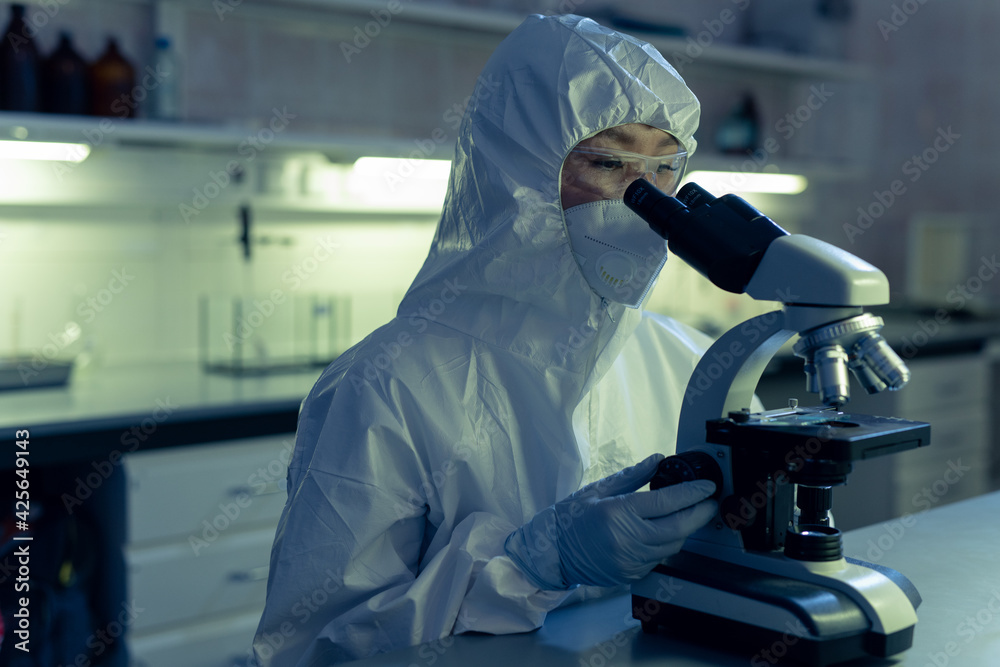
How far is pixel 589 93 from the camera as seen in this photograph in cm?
122

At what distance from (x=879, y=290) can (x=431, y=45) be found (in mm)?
2743

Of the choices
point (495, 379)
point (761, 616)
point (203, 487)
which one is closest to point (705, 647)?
point (761, 616)

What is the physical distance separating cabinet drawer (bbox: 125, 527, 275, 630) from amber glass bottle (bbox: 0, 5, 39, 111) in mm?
1236

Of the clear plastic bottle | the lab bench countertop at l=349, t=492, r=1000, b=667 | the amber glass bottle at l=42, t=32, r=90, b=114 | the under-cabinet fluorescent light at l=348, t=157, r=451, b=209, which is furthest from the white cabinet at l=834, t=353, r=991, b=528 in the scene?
the amber glass bottle at l=42, t=32, r=90, b=114

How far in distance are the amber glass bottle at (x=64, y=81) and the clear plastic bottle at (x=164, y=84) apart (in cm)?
19

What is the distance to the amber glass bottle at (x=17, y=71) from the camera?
2395 mm

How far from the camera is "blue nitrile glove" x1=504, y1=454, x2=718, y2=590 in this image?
882 millimetres

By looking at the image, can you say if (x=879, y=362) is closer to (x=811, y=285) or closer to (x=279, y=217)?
(x=811, y=285)

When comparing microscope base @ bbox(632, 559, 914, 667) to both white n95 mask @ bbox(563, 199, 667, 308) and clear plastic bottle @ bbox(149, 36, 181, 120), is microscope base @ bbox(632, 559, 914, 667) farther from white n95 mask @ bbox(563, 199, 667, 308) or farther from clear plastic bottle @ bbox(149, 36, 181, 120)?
clear plastic bottle @ bbox(149, 36, 181, 120)

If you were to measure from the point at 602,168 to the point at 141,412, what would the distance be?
4.59 ft

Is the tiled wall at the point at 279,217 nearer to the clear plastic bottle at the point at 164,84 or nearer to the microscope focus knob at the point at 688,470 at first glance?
the clear plastic bottle at the point at 164,84

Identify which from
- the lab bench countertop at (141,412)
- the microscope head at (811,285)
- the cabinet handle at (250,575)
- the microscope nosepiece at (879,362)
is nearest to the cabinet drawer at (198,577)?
the cabinet handle at (250,575)

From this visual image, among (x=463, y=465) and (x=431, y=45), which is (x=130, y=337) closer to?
(x=431, y=45)

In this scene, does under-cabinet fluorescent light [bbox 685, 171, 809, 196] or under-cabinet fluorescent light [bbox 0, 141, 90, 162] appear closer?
under-cabinet fluorescent light [bbox 0, 141, 90, 162]
